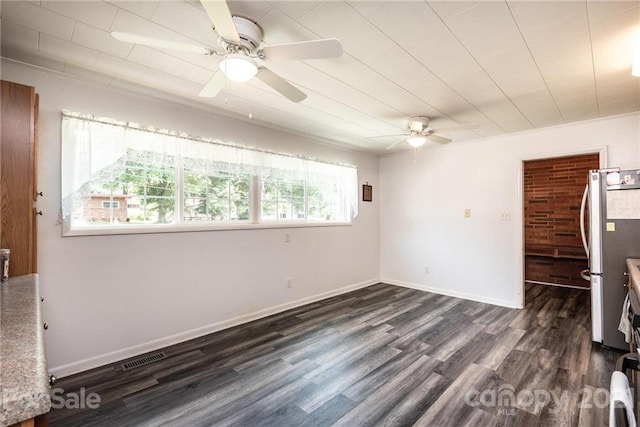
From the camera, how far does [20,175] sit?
70.4 inches

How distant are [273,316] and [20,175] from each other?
2.72 m

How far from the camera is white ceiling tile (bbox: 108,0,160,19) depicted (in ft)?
5.12

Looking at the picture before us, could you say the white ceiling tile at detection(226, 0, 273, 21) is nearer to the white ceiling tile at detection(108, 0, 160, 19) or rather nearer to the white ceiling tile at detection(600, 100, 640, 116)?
the white ceiling tile at detection(108, 0, 160, 19)

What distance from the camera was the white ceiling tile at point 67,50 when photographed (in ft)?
6.32

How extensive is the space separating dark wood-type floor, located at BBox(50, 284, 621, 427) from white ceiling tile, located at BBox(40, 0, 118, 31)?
2442 millimetres

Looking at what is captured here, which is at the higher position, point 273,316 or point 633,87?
point 633,87

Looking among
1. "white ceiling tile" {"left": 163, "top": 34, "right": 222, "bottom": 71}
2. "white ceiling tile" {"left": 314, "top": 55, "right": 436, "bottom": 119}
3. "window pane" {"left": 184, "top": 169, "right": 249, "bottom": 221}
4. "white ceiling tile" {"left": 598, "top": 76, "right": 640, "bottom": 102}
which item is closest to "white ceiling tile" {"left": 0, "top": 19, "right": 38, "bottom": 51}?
"white ceiling tile" {"left": 163, "top": 34, "right": 222, "bottom": 71}

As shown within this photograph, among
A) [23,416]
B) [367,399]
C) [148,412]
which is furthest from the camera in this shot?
[367,399]

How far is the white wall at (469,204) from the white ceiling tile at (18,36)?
4670 mm

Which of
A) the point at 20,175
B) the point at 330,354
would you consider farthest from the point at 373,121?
the point at 20,175

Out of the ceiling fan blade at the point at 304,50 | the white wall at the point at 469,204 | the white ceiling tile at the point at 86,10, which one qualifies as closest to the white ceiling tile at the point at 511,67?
the ceiling fan blade at the point at 304,50

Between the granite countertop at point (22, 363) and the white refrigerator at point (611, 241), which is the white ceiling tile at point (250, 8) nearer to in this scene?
the granite countertop at point (22, 363)

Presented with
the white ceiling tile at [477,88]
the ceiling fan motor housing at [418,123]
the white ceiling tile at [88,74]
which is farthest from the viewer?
the ceiling fan motor housing at [418,123]

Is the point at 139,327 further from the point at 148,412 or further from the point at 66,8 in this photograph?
the point at 66,8
